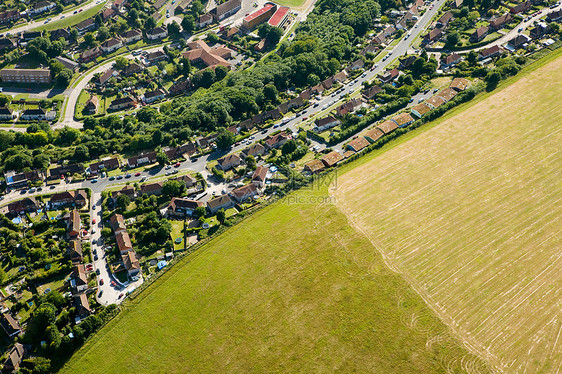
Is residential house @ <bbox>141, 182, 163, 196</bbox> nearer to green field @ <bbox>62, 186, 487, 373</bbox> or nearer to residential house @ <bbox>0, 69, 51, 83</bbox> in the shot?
green field @ <bbox>62, 186, 487, 373</bbox>

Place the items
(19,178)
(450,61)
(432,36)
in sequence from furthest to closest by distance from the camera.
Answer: (432,36) → (450,61) → (19,178)

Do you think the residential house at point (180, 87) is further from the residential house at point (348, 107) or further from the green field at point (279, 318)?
the green field at point (279, 318)

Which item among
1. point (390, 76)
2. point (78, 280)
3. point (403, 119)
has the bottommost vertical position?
point (403, 119)

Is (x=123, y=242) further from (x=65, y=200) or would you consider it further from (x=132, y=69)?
(x=132, y=69)

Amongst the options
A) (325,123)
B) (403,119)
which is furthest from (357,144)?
(403,119)

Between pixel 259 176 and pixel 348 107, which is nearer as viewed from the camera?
pixel 259 176

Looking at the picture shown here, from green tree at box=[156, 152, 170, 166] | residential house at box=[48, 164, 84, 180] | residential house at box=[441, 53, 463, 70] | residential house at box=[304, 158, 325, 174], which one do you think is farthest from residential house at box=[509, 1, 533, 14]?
residential house at box=[48, 164, 84, 180]

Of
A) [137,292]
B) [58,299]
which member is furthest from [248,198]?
[58,299]
